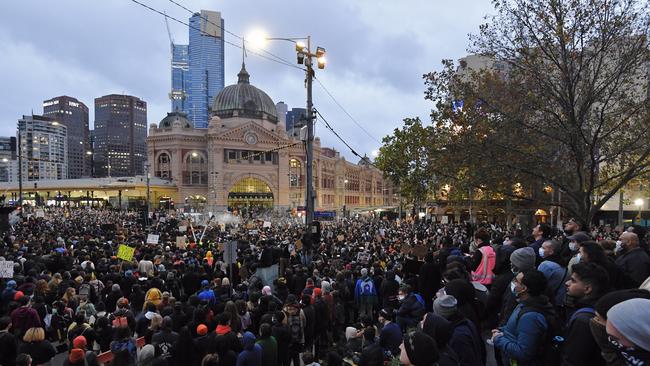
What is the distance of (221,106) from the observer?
86.8 meters

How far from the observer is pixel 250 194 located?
257ft

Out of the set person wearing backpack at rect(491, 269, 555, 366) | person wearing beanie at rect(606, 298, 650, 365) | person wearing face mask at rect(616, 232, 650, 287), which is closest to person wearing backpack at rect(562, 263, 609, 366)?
person wearing backpack at rect(491, 269, 555, 366)

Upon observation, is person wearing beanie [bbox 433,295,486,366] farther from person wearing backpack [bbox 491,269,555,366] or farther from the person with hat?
the person with hat

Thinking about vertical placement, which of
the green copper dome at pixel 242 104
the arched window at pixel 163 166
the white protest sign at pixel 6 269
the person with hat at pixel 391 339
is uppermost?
the green copper dome at pixel 242 104

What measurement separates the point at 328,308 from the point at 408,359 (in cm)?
592

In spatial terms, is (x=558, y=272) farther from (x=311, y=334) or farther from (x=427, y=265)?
(x=311, y=334)

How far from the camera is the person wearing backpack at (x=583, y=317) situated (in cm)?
333

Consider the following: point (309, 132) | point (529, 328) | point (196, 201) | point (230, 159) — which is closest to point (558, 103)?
point (309, 132)

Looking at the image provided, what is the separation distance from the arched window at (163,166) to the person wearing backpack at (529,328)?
3165 inches

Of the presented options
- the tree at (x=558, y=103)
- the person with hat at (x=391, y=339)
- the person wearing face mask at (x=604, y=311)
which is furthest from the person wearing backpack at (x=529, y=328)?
the tree at (x=558, y=103)

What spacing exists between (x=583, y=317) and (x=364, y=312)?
7344 mm

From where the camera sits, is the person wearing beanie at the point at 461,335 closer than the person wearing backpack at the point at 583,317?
No

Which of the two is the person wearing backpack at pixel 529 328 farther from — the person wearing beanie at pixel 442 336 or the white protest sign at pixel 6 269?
the white protest sign at pixel 6 269

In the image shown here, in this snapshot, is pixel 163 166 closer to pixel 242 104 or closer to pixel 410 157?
pixel 242 104
